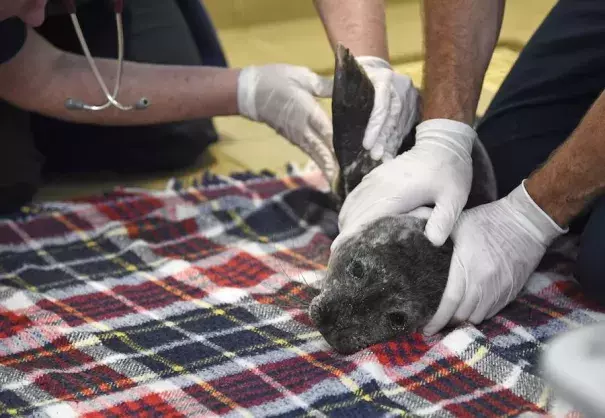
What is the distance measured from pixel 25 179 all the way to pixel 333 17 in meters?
0.69

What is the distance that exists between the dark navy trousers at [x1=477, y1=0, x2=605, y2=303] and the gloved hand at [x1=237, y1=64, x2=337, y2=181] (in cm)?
32

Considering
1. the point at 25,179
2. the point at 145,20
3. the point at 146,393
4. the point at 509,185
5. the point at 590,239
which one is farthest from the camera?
the point at 145,20

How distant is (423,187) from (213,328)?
0.35 meters

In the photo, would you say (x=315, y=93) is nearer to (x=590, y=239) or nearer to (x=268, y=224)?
(x=268, y=224)

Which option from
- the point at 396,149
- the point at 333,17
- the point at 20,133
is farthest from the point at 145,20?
the point at 396,149

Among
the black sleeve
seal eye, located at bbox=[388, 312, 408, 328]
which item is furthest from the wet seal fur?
the black sleeve

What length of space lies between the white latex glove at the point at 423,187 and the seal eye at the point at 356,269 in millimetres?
63

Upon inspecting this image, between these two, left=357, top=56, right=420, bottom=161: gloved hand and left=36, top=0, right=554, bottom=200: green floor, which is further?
left=36, top=0, right=554, bottom=200: green floor

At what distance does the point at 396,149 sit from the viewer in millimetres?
1249

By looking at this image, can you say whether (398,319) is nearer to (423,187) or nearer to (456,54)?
(423,187)

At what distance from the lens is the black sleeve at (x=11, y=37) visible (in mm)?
1433

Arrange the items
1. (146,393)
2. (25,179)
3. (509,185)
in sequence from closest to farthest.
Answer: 1. (146,393)
2. (509,185)
3. (25,179)

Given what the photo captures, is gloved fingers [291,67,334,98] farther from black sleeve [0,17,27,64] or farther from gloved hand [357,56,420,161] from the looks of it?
black sleeve [0,17,27,64]

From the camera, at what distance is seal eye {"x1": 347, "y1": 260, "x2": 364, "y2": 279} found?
102cm
